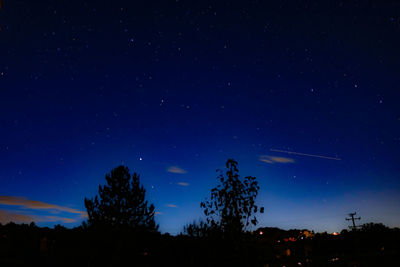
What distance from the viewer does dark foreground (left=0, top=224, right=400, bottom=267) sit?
12.3 meters

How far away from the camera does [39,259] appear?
54.0 ft

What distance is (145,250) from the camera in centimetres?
2034

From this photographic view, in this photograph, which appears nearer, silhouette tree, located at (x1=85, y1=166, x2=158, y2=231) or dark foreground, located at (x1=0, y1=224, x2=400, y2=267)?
dark foreground, located at (x1=0, y1=224, x2=400, y2=267)

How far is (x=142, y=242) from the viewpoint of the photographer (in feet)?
68.8

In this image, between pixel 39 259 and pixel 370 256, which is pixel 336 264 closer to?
pixel 370 256

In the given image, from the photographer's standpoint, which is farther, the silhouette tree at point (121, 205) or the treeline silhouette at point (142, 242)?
the silhouette tree at point (121, 205)

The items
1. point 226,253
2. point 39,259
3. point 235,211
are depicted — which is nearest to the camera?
point 235,211

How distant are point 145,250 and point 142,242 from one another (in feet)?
2.56

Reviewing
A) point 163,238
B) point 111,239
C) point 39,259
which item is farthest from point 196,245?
point 39,259

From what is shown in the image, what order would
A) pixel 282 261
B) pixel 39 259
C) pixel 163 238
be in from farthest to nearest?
pixel 163 238 → pixel 39 259 → pixel 282 261

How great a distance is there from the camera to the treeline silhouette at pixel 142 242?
10055 millimetres

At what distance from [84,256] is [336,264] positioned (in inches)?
613

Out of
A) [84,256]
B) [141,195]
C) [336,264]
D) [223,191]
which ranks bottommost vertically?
[336,264]

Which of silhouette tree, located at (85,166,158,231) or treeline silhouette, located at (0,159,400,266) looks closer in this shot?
treeline silhouette, located at (0,159,400,266)
